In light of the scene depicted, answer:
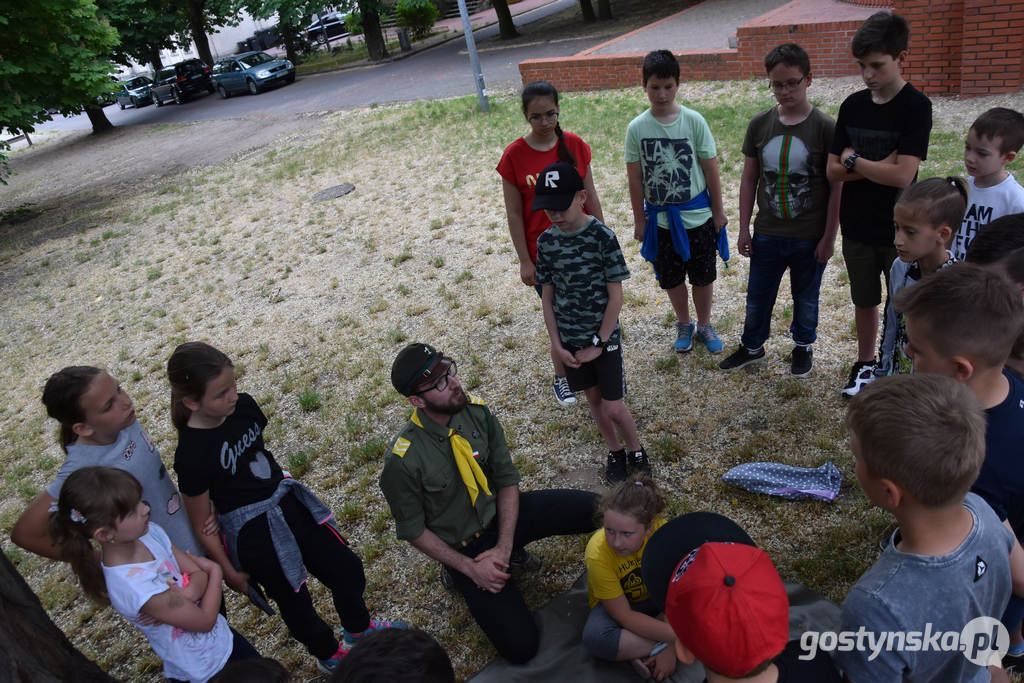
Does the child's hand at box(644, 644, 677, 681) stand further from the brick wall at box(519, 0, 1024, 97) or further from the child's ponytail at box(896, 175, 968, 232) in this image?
the brick wall at box(519, 0, 1024, 97)

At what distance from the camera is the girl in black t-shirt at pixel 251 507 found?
2.59 m

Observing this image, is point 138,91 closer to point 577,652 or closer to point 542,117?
point 542,117

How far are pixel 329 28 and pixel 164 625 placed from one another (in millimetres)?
37824

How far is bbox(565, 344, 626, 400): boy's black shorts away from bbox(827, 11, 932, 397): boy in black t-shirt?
1424 mm

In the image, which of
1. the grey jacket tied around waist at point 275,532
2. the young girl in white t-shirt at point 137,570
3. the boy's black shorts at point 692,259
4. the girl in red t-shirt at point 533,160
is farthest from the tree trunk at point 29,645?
the boy's black shorts at point 692,259

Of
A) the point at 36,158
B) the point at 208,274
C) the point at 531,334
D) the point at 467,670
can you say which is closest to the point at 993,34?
the point at 531,334

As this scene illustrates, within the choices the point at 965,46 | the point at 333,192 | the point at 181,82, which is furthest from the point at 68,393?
the point at 181,82

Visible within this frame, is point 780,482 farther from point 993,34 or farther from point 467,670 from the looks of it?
point 993,34

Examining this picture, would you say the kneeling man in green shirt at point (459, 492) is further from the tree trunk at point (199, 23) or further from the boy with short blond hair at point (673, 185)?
the tree trunk at point (199, 23)

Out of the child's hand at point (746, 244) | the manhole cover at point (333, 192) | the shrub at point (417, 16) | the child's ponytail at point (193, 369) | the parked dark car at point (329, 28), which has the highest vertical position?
the parked dark car at point (329, 28)

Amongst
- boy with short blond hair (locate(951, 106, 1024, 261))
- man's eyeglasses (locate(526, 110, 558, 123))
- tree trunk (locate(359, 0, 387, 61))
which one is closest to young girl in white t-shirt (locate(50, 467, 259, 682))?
man's eyeglasses (locate(526, 110, 558, 123))

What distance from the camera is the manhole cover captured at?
999 cm

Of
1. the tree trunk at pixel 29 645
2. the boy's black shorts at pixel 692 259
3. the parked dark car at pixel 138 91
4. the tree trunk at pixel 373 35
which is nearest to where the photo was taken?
the tree trunk at pixel 29 645

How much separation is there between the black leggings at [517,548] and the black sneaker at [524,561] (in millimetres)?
71
